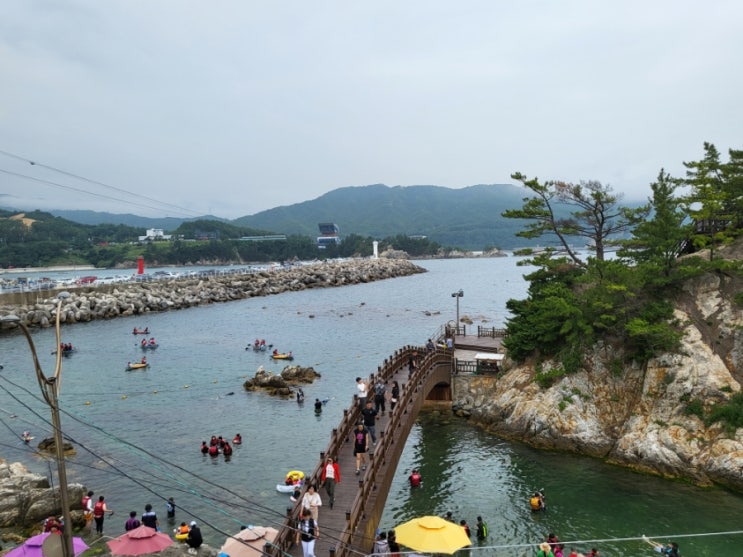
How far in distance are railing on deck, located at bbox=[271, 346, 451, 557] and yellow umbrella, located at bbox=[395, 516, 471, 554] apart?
188cm

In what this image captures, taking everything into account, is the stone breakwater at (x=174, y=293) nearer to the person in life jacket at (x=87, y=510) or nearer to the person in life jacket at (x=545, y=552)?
the person in life jacket at (x=87, y=510)

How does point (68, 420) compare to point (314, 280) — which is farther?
point (314, 280)

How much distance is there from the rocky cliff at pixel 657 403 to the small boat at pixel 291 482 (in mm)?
13633

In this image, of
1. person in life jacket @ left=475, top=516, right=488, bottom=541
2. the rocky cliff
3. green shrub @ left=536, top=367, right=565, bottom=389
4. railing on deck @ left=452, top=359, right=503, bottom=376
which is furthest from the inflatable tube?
green shrub @ left=536, top=367, right=565, bottom=389

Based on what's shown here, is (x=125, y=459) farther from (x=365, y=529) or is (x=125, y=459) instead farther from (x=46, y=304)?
(x=46, y=304)

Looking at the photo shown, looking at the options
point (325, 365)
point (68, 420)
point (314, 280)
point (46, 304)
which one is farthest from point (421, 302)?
point (68, 420)

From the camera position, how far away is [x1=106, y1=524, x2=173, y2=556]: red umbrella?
18281 millimetres

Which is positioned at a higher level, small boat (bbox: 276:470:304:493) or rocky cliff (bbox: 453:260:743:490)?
rocky cliff (bbox: 453:260:743:490)

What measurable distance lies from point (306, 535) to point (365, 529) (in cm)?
346

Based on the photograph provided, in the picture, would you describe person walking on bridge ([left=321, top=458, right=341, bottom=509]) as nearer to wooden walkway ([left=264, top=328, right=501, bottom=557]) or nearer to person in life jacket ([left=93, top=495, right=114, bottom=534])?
wooden walkway ([left=264, top=328, right=501, bottom=557])

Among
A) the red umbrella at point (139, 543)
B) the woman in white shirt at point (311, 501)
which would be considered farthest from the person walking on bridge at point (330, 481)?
the red umbrella at point (139, 543)

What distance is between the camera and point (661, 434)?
2809 centimetres

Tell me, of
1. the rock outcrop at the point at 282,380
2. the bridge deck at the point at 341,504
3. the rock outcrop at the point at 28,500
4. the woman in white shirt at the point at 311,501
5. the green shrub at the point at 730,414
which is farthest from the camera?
the rock outcrop at the point at 282,380

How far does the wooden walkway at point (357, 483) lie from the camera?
16.5 m
